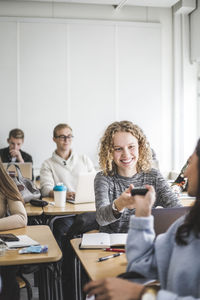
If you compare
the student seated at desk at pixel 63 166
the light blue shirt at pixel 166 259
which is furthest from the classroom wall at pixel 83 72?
the light blue shirt at pixel 166 259

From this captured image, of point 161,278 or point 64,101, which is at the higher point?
point 64,101

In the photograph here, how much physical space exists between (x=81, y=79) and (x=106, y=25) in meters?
0.92

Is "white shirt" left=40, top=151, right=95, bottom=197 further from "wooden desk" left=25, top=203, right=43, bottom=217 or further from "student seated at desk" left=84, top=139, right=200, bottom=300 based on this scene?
"student seated at desk" left=84, top=139, right=200, bottom=300

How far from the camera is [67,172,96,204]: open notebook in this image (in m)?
3.40

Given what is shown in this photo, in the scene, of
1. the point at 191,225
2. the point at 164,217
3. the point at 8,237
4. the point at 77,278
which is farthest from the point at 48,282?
the point at 191,225

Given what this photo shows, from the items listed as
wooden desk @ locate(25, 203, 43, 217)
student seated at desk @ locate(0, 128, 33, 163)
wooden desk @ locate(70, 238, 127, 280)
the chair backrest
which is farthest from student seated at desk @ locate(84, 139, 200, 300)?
student seated at desk @ locate(0, 128, 33, 163)

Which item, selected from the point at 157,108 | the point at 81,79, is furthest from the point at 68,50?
the point at 157,108

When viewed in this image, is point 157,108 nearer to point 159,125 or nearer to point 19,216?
point 159,125

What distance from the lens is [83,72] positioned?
6125 millimetres

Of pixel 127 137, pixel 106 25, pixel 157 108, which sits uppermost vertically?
pixel 106 25

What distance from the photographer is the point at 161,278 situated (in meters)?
1.38

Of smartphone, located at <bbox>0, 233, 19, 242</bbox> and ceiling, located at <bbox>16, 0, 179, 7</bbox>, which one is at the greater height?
ceiling, located at <bbox>16, 0, 179, 7</bbox>

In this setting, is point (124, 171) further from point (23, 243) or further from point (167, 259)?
point (167, 259)

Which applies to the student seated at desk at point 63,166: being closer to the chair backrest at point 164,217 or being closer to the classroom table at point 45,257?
the classroom table at point 45,257
